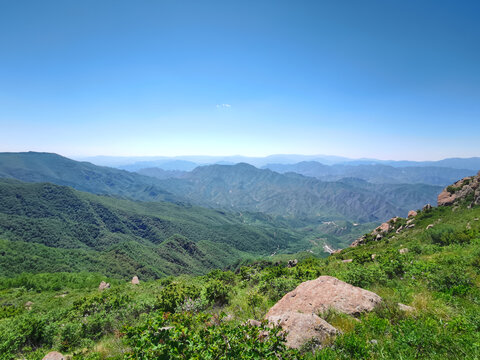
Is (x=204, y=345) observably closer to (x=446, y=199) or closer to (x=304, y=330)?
(x=304, y=330)

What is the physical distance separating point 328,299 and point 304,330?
13.5ft

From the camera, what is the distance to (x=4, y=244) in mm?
123438

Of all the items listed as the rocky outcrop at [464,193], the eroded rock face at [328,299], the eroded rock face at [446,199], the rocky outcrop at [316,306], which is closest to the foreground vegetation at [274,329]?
the rocky outcrop at [316,306]

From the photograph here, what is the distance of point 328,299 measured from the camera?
10539 mm

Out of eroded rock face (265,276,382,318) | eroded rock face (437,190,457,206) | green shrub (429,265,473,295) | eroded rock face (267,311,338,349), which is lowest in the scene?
eroded rock face (437,190,457,206)

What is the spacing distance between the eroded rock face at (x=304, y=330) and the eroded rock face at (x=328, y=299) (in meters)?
1.89

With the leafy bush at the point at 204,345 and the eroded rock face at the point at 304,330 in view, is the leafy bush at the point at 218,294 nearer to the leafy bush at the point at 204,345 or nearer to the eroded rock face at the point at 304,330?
the eroded rock face at the point at 304,330

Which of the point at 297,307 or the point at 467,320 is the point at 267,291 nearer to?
the point at 297,307

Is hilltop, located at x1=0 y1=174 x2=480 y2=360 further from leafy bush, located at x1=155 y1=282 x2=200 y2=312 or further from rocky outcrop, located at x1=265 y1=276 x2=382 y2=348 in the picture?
rocky outcrop, located at x1=265 y1=276 x2=382 y2=348

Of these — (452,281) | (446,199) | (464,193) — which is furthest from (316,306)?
(446,199)

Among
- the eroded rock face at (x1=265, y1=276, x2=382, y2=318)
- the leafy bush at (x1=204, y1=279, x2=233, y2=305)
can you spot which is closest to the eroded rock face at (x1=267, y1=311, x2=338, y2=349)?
the eroded rock face at (x1=265, y1=276, x2=382, y2=318)

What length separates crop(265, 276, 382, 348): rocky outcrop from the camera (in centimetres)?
716

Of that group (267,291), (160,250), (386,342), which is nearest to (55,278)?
(267,291)

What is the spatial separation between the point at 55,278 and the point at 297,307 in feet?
262
